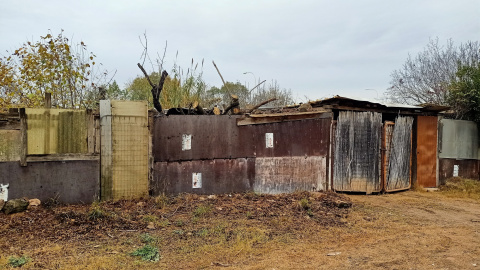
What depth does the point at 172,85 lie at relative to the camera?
31.2 ft

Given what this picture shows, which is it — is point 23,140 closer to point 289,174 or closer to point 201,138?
point 201,138

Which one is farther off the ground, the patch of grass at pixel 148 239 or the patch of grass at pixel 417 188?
the patch of grass at pixel 417 188

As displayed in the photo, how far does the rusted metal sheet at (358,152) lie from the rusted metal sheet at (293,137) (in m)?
0.49

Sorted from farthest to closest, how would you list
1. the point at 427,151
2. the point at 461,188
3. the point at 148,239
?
1. the point at 427,151
2. the point at 461,188
3. the point at 148,239

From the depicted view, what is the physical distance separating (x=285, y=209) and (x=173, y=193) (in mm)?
2488

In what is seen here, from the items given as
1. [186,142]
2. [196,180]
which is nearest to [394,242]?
[196,180]

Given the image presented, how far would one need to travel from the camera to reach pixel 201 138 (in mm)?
7645

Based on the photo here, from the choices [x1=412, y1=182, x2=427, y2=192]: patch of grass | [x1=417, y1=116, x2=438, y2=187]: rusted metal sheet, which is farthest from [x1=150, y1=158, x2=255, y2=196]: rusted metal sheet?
[x1=417, y1=116, x2=438, y2=187]: rusted metal sheet

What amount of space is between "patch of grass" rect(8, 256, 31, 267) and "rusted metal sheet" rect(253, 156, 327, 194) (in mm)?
5045

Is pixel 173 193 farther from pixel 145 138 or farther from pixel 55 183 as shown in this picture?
pixel 55 183

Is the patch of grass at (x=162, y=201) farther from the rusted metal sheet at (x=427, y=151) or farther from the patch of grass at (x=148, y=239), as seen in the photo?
the rusted metal sheet at (x=427, y=151)

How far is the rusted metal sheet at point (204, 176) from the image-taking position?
7293 millimetres

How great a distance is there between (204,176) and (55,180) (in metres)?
3.02

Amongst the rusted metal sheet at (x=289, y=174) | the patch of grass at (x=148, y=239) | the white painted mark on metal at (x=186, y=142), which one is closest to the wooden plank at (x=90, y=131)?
the white painted mark on metal at (x=186, y=142)
